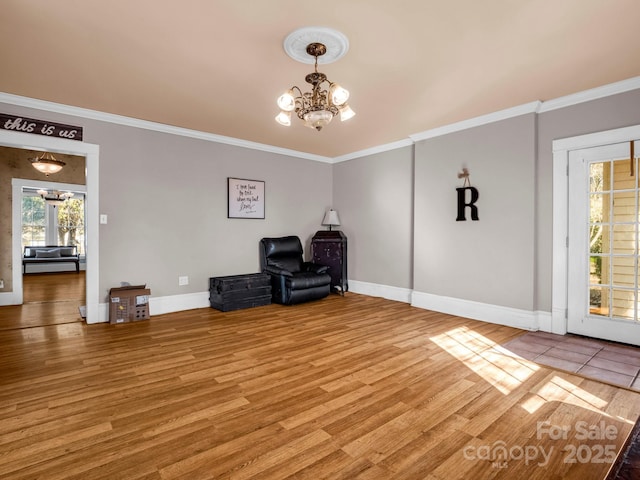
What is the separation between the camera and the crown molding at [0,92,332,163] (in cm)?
367

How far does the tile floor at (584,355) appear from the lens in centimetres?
263

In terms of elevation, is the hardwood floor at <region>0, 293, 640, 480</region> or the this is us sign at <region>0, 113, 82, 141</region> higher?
the this is us sign at <region>0, 113, 82, 141</region>

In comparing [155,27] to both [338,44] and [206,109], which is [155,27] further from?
[206,109]

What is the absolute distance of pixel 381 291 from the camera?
5633mm

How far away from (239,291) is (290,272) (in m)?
0.88

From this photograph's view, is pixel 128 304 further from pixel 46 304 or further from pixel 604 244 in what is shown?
pixel 604 244

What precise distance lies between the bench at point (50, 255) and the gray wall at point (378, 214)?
8.01 meters

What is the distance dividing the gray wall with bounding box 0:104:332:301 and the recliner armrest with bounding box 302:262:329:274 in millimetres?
773

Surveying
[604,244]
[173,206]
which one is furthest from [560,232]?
[173,206]

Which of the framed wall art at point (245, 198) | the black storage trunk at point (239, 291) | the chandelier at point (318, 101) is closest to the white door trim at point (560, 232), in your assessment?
the chandelier at point (318, 101)

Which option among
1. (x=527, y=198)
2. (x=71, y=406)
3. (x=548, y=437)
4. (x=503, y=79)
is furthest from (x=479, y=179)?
(x=71, y=406)

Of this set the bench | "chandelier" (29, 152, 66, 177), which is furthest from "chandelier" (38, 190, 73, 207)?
"chandelier" (29, 152, 66, 177)

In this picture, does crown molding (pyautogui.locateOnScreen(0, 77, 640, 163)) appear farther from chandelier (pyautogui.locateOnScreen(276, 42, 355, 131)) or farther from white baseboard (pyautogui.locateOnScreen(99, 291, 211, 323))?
chandelier (pyautogui.locateOnScreen(276, 42, 355, 131))

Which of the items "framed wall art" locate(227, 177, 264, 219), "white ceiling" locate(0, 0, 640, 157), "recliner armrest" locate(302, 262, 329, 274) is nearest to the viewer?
"white ceiling" locate(0, 0, 640, 157)
